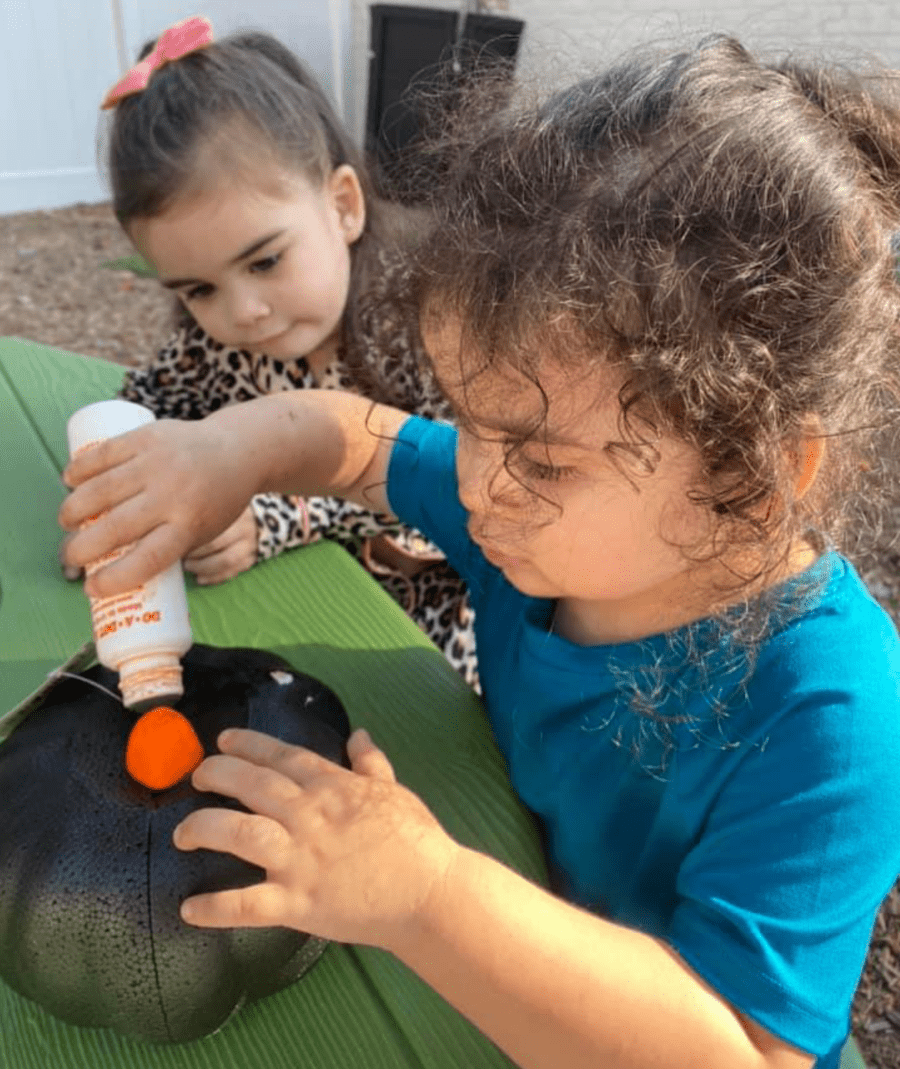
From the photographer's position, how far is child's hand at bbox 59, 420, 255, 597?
985 mm

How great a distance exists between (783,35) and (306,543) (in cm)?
87

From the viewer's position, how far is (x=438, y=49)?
6.08 metres

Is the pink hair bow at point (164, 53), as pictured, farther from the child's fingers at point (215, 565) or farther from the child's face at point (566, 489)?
the child's face at point (566, 489)

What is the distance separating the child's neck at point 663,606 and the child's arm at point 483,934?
0.29 m

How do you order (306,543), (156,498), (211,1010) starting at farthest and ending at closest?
(306,543) < (156,498) < (211,1010)

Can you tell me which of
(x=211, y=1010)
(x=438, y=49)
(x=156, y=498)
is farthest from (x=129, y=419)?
(x=438, y=49)

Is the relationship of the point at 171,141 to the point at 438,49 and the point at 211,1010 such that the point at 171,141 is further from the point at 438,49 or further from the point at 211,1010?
the point at 438,49

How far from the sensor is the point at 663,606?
96 centimetres

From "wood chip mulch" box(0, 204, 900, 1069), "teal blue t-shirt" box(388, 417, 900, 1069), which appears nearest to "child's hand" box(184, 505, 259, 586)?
Answer: "teal blue t-shirt" box(388, 417, 900, 1069)

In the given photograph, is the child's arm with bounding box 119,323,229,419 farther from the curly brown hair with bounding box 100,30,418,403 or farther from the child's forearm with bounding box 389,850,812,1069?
the child's forearm with bounding box 389,850,812,1069

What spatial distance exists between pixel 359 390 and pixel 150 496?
804 mm

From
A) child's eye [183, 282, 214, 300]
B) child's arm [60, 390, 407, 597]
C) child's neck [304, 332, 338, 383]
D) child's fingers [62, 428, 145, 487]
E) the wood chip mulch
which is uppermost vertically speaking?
child's fingers [62, 428, 145, 487]

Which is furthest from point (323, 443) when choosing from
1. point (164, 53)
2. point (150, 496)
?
point (164, 53)

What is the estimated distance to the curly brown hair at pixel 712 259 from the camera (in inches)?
29.6
